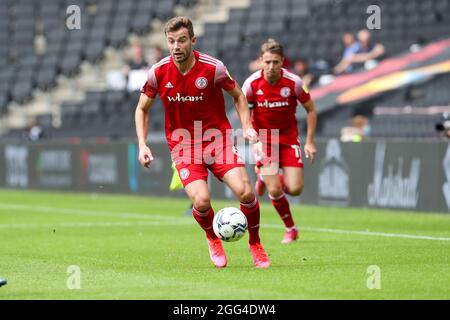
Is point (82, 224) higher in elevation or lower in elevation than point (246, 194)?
lower

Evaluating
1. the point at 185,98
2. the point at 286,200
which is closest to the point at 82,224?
the point at 286,200

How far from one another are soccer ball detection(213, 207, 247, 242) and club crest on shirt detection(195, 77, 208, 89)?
127 centimetres

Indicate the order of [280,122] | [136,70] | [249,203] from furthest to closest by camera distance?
[136,70]
[280,122]
[249,203]

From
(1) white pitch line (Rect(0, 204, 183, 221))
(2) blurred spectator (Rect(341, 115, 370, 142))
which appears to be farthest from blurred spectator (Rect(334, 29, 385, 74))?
(1) white pitch line (Rect(0, 204, 183, 221))

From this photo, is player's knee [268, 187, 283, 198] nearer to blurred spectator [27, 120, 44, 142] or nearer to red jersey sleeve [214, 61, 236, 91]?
red jersey sleeve [214, 61, 236, 91]

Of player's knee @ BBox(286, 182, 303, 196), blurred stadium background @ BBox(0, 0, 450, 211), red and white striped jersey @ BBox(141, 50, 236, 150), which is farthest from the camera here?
blurred stadium background @ BBox(0, 0, 450, 211)

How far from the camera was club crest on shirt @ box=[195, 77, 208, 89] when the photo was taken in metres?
11.5

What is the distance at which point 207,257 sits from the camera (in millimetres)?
12945

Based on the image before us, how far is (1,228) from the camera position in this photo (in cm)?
1781

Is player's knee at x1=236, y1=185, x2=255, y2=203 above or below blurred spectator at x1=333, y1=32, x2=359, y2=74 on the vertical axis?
below

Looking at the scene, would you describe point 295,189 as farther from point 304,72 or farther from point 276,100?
point 304,72

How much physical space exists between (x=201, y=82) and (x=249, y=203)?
130 centimetres
